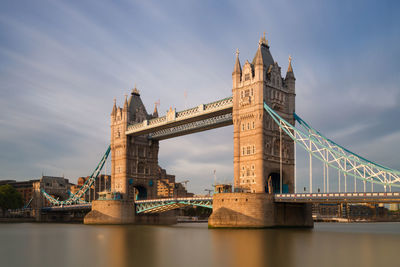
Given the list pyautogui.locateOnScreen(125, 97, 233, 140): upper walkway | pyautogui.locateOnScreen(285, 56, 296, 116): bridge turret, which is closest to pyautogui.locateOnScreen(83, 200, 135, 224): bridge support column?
pyautogui.locateOnScreen(125, 97, 233, 140): upper walkway

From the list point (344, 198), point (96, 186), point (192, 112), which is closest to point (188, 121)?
point (192, 112)

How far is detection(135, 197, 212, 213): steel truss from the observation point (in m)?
66.4

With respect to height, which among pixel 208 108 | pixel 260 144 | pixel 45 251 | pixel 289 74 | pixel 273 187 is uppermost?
pixel 289 74

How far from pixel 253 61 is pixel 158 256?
43.1 metres

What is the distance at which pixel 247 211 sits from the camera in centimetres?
5653

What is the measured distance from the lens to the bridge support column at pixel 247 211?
56281 mm

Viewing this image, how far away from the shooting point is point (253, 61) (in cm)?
6644

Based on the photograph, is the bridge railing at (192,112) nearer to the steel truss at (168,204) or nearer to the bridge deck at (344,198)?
the steel truss at (168,204)

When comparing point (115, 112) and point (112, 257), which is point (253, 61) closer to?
point (115, 112)

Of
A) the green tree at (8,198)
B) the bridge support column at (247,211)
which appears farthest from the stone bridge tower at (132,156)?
the green tree at (8,198)

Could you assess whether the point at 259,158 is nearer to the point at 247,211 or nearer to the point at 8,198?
the point at 247,211

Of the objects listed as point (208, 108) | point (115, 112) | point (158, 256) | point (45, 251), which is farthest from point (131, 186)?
point (158, 256)

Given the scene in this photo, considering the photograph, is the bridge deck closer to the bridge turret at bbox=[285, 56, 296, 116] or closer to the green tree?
the bridge turret at bbox=[285, 56, 296, 116]

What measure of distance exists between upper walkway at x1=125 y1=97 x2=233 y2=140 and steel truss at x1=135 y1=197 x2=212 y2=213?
1316 cm
